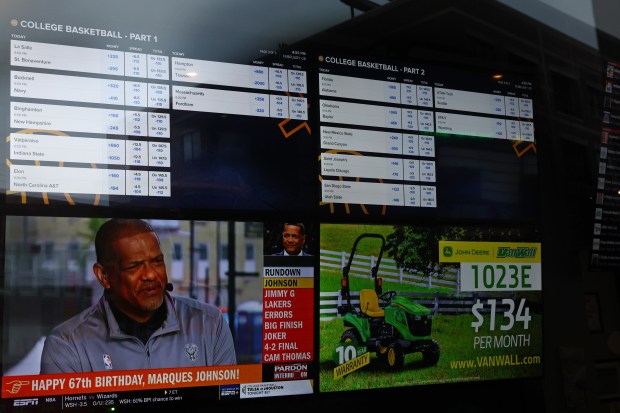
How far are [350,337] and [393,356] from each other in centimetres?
21

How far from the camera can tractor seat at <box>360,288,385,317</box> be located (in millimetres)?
2938

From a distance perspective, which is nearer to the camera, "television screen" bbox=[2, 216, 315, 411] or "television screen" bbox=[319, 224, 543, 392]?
"television screen" bbox=[2, 216, 315, 411]

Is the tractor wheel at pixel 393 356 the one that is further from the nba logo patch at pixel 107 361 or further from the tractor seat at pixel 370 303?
the nba logo patch at pixel 107 361

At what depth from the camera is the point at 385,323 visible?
117 inches

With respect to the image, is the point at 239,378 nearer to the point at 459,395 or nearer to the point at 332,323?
the point at 332,323

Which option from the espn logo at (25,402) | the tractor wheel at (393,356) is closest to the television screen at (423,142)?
the tractor wheel at (393,356)

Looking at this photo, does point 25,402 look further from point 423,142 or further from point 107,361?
point 423,142

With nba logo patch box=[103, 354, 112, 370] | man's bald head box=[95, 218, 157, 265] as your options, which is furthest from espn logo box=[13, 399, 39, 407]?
man's bald head box=[95, 218, 157, 265]

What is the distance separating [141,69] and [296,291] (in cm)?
95

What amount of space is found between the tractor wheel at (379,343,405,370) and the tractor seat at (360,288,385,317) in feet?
0.45

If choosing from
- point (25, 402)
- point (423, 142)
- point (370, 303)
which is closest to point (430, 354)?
point (370, 303)

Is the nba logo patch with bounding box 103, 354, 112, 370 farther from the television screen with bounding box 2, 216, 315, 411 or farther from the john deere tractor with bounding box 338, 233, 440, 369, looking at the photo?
the john deere tractor with bounding box 338, 233, 440, 369

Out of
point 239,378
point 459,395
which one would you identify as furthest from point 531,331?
point 239,378

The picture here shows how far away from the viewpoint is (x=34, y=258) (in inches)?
95.1
